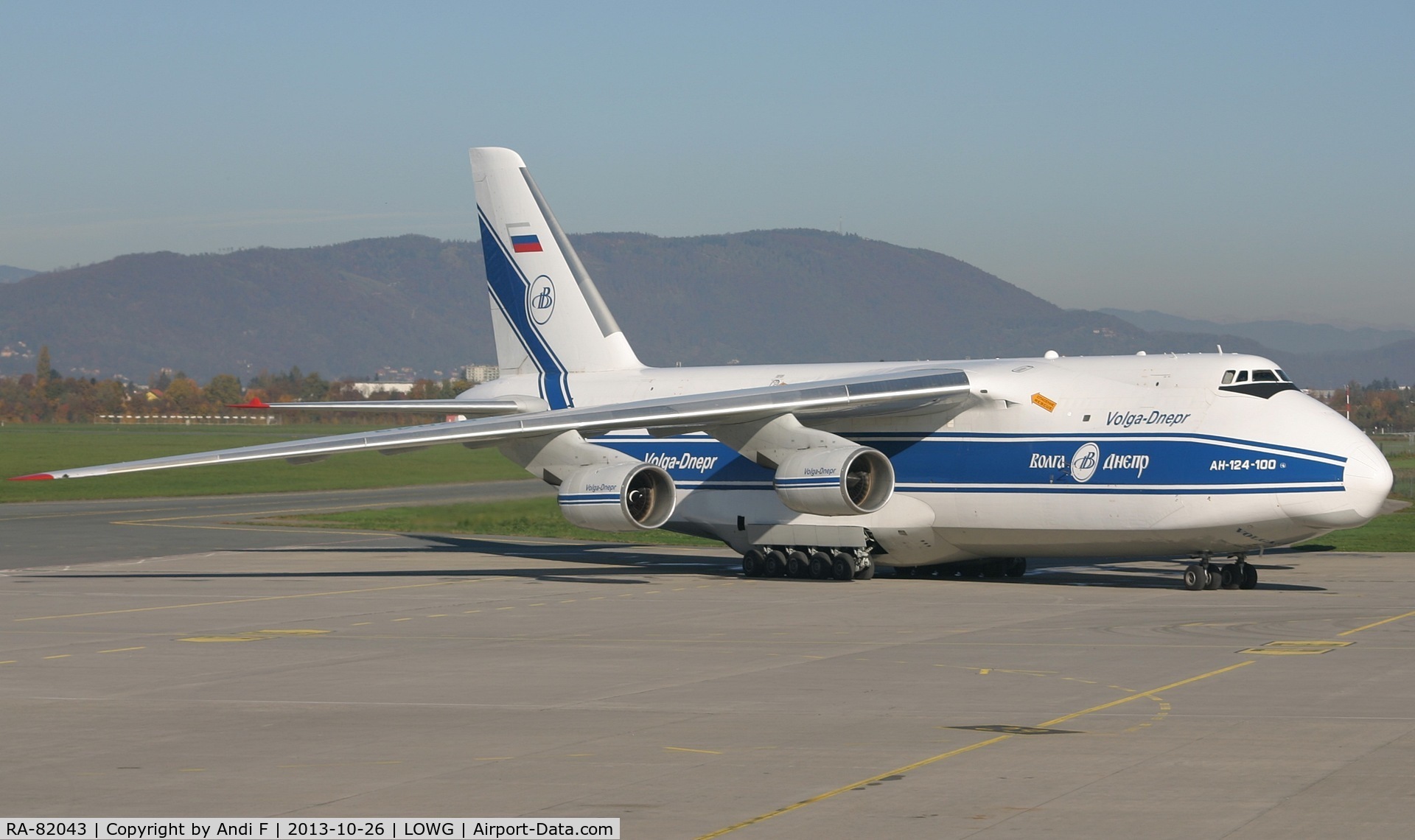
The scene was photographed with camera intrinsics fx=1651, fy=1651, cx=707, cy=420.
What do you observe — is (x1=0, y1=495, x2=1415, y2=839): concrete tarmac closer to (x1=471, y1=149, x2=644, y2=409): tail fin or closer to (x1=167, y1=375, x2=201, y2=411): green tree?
(x1=471, y1=149, x2=644, y2=409): tail fin

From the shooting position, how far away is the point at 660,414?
24719 mm

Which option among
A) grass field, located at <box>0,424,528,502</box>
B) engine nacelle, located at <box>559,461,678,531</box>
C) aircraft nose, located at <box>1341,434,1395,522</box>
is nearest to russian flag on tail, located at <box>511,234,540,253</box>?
engine nacelle, located at <box>559,461,678,531</box>

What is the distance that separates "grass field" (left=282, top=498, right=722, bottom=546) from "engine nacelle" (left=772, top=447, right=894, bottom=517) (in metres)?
9.72

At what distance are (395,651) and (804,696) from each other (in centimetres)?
558

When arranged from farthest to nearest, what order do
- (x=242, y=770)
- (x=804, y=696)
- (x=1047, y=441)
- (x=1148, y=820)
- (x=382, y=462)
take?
(x=382, y=462), (x=1047, y=441), (x=804, y=696), (x=242, y=770), (x=1148, y=820)

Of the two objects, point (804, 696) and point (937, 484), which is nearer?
point (804, 696)

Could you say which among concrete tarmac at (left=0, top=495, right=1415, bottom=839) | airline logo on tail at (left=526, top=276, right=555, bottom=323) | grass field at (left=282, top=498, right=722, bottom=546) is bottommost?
concrete tarmac at (left=0, top=495, right=1415, bottom=839)

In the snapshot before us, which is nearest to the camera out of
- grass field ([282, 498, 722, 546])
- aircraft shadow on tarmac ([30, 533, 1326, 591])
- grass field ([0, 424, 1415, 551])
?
aircraft shadow on tarmac ([30, 533, 1326, 591])

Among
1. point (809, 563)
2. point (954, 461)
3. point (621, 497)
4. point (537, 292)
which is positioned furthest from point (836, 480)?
point (537, 292)

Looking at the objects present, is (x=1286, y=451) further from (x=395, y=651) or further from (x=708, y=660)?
(x=395, y=651)

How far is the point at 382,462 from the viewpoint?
66.7 metres

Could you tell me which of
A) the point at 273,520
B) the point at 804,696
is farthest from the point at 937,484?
the point at 273,520

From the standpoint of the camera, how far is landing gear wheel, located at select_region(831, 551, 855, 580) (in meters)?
27.0

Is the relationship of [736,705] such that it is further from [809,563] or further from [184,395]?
[184,395]
